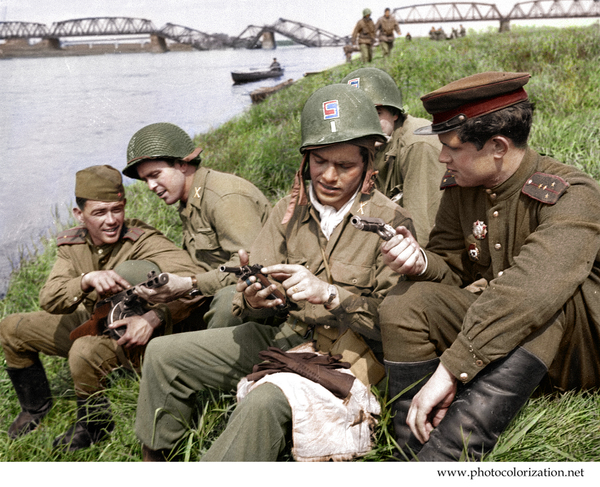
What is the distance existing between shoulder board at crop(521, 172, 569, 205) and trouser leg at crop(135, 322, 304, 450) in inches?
61.0

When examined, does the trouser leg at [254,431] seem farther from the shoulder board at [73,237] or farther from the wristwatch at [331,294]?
the shoulder board at [73,237]

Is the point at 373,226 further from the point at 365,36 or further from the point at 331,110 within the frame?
the point at 365,36

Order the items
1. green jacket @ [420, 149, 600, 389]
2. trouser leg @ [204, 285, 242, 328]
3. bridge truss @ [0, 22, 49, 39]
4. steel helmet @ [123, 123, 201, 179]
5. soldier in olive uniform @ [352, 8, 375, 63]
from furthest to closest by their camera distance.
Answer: soldier in olive uniform @ [352, 8, 375, 63] < bridge truss @ [0, 22, 49, 39] < steel helmet @ [123, 123, 201, 179] < trouser leg @ [204, 285, 242, 328] < green jacket @ [420, 149, 600, 389]

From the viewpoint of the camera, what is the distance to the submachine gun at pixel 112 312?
411 centimetres

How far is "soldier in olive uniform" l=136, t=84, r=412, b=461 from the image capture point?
312 centimetres

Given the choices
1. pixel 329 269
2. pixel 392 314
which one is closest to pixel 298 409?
pixel 392 314

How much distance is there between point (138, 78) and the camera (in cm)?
916

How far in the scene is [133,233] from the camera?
4.60 meters

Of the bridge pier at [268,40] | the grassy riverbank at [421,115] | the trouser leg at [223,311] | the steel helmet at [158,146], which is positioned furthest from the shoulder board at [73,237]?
the bridge pier at [268,40]

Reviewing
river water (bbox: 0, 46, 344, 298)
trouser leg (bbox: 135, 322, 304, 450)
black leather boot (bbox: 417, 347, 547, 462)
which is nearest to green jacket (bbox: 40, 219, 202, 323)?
trouser leg (bbox: 135, 322, 304, 450)

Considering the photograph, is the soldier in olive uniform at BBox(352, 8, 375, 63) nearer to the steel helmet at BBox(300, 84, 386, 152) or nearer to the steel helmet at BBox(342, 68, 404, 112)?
the steel helmet at BBox(342, 68, 404, 112)

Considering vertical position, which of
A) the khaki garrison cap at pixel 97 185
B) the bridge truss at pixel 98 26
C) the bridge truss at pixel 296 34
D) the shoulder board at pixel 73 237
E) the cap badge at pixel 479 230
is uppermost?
the bridge truss at pixel 98 26
